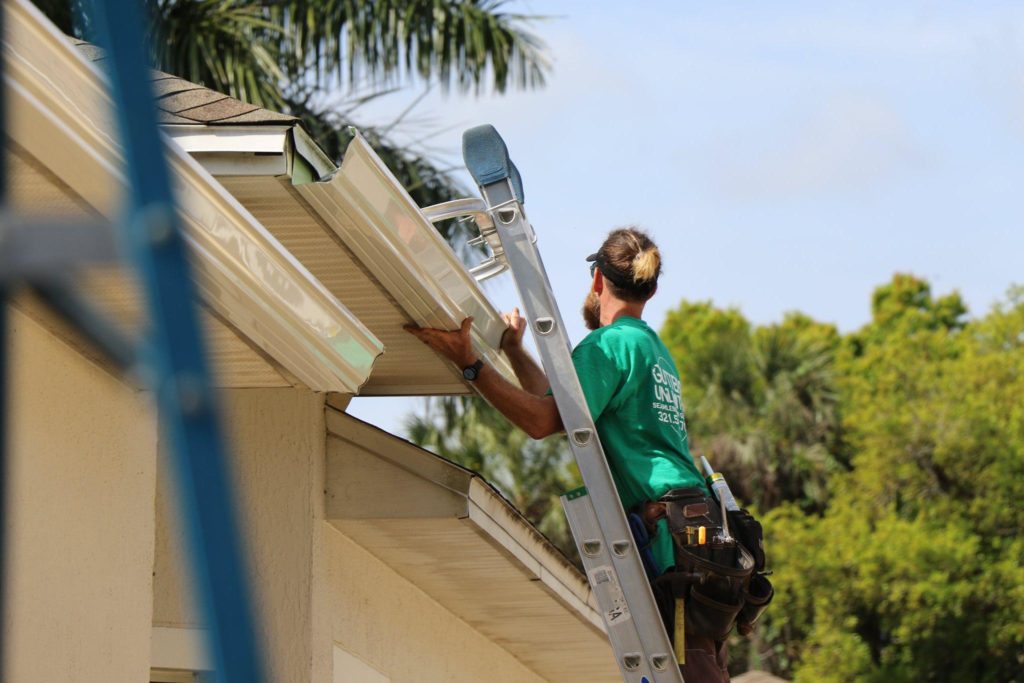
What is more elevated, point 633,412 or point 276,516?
point 633,412

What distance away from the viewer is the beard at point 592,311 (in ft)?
18.5

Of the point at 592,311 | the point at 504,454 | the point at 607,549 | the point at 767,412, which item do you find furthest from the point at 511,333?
the point at 767,412

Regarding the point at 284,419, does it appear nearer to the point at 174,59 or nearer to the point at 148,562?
the point at 148,562

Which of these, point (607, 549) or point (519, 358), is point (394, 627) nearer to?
A: point (519, 358)

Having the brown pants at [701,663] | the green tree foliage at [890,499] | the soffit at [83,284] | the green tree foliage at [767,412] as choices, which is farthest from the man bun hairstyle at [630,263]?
the green tree foliage at [767,412]

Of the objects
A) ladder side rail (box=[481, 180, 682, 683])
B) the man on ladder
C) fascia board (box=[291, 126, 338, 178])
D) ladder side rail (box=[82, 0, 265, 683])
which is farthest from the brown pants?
ladder side rail (box=[82, 0, 265, 683])

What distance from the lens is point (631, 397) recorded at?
5.22 metres

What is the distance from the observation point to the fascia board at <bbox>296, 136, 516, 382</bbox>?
178 inches

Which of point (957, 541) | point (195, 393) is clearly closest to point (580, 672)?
point (195, 393)

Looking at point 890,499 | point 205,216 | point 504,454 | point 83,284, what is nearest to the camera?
point 83,284

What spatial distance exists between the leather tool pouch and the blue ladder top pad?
118cm

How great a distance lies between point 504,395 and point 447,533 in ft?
3.24

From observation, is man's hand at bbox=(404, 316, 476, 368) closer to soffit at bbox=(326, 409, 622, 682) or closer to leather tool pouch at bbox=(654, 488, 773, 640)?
soffit at bbox=(326, 409, 622, 682)

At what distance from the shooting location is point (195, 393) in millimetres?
1653
